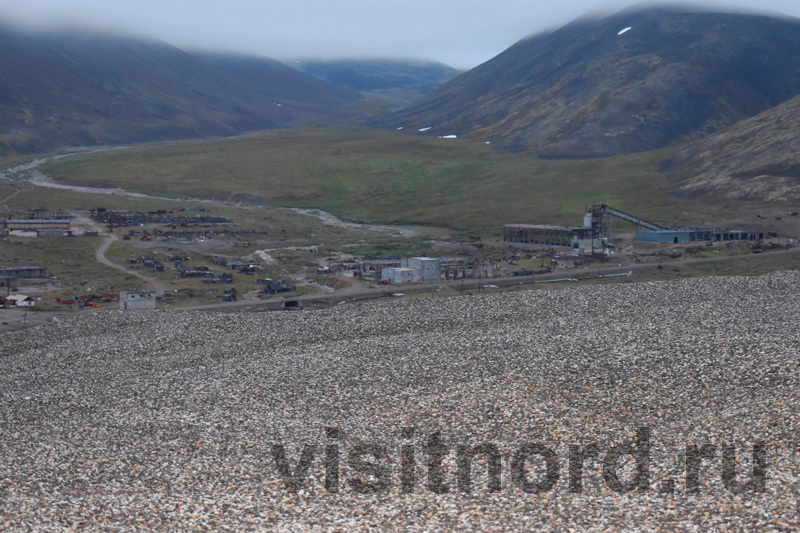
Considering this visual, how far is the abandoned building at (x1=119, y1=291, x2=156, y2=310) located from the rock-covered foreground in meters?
6.96

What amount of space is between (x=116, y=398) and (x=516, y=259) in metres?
41.1

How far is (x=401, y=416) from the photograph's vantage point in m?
22.5

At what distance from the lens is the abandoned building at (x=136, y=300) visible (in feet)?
147

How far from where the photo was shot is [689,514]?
15.1 metres

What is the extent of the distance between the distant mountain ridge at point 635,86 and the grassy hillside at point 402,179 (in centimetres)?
986

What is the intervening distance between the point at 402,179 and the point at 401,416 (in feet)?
325

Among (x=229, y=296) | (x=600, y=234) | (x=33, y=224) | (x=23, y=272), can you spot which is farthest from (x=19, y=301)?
(x=600, y=234)

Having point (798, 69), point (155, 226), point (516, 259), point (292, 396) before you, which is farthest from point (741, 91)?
point (292, 396)

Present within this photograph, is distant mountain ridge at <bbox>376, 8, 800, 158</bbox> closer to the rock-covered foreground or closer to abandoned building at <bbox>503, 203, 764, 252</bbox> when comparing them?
abandoned building at <bbox>503, 203, 764, 252</bbox>

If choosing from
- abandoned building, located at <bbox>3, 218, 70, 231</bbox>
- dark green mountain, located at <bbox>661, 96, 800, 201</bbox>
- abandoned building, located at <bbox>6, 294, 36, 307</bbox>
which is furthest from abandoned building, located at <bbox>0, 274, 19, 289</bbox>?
dark green mountain, located at <bbox>661, 96, 800, 201</bbox>

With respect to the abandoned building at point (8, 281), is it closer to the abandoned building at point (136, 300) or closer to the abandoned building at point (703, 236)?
the abandoned building at point (136, 300)

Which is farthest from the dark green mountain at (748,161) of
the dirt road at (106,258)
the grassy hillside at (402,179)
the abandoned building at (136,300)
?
the abandoned building at (136,300)

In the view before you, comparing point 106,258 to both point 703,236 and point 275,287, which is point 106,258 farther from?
point 703,236

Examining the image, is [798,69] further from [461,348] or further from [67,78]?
[67,78]
